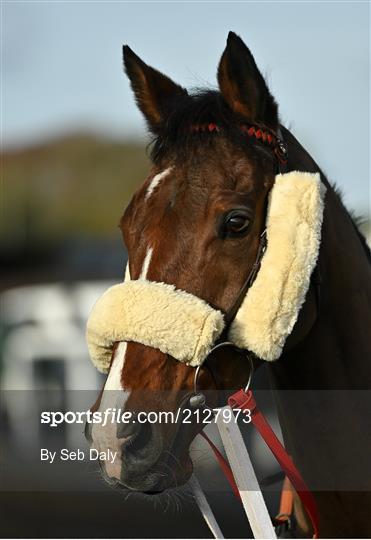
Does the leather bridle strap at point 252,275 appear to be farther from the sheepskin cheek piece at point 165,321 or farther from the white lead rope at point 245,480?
the white lead rope at point 245,480

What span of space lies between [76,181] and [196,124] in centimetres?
3009

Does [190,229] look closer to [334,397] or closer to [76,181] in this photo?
[334,397]

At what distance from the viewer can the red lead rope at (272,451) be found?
2.41 metres

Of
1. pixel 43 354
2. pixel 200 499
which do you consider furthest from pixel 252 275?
pixel 43 354

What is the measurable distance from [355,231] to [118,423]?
1050 millimetres

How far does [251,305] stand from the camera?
240 centimetres

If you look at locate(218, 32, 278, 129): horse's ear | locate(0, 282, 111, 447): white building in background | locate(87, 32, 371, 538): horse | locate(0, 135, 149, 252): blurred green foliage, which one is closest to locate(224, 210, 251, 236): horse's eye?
locate(87, 32, 371, 538): horse

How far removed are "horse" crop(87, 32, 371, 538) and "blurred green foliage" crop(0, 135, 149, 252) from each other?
19.2 meters

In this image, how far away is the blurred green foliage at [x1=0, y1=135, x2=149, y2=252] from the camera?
84.4ft

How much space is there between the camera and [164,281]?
2354 mm

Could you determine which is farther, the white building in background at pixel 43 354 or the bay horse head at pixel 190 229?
the white building in background at pixel 43 354

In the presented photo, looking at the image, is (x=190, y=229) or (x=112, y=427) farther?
(x=190, y=229)

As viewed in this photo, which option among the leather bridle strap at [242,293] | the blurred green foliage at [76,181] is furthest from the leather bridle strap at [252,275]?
the blurred green foliage at [76,181]

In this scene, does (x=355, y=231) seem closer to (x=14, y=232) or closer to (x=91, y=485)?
(x=91, y=485)
